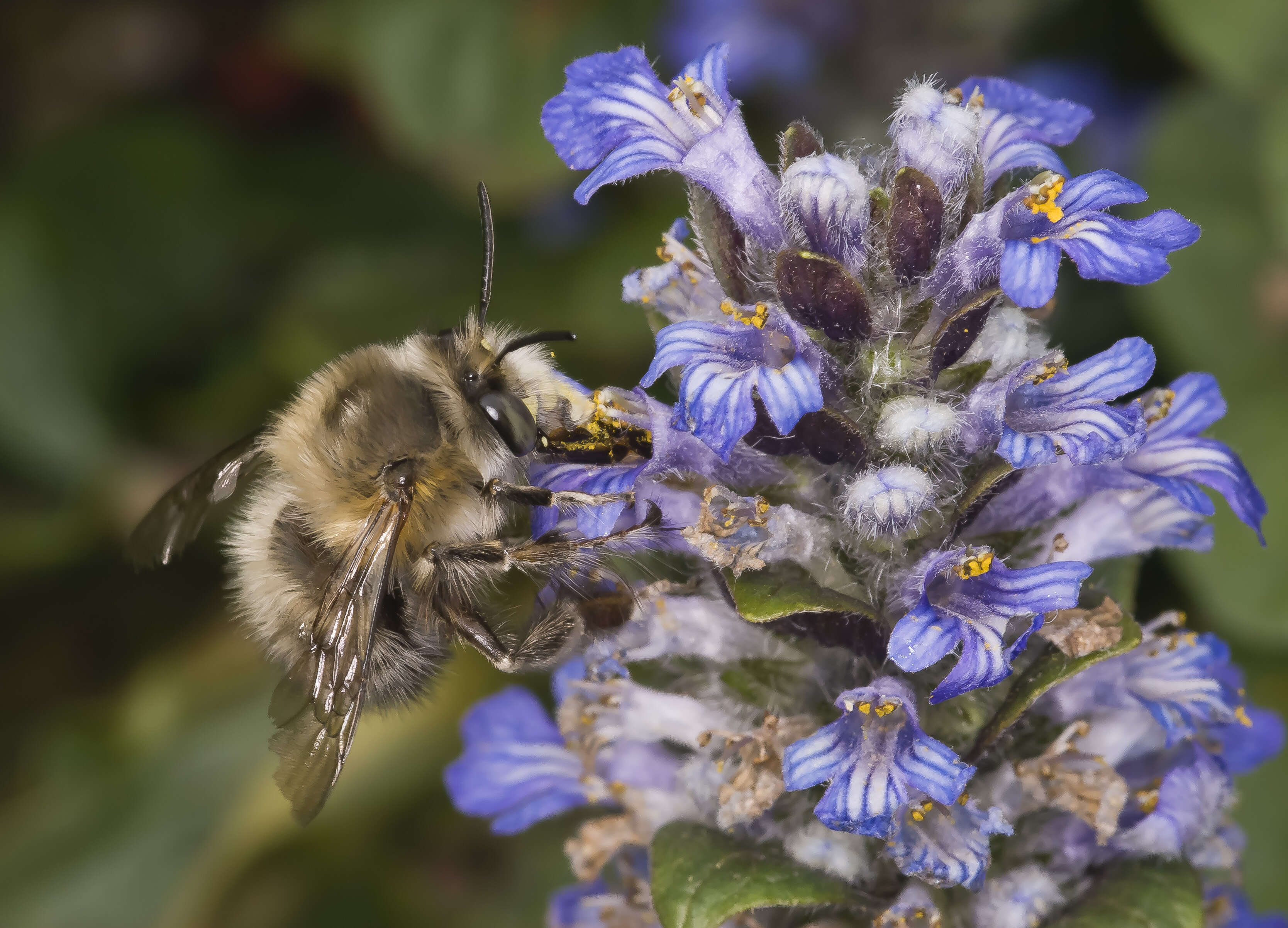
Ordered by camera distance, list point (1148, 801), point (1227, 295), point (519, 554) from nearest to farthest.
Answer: point (1148, 801) < point (519, 554) < point (1227, 295)

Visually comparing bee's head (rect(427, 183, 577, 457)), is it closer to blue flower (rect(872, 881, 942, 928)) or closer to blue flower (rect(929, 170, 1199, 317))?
blue flower (rect(929, 170, 1199, 317))

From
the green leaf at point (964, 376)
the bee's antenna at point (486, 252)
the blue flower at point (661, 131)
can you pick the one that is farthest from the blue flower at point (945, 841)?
the bee's antenna at point (486, 252)

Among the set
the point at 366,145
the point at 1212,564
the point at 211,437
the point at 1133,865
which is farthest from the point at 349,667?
the point at 366,145

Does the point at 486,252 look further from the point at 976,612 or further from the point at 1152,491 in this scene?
the point at 1152,491

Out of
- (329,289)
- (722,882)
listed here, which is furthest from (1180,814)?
(329,289)

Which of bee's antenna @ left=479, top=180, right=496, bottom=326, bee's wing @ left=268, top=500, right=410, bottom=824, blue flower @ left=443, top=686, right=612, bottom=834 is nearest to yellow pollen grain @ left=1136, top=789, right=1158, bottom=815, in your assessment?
blue flower @ left=443, top=686, right=612, bottom=834

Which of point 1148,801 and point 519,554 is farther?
point 519,554

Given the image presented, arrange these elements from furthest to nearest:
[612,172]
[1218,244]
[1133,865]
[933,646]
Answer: [1218,244], [1133,865], [612,172], [933,646]

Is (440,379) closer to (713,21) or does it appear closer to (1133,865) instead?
(1133,865)
